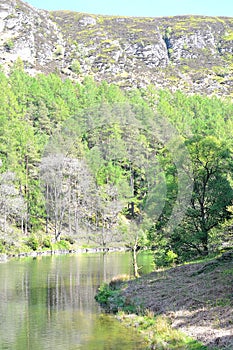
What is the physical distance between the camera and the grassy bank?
60.5ft

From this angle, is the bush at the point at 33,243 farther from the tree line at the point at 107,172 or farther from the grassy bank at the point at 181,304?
the grassy bank at the point at 181,304

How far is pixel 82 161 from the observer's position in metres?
84.4

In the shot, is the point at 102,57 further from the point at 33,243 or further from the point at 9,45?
the point at 33,243

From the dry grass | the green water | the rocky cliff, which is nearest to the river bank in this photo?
the green water

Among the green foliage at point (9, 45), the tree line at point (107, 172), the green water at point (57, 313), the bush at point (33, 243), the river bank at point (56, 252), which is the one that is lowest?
the river bank at point (56, 252)

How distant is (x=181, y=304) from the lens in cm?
2314

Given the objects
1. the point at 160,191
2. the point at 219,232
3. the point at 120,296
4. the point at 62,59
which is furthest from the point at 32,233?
the point at 62,59

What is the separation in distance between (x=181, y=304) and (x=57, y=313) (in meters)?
6.77

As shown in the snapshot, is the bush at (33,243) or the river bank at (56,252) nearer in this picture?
the river bank at (56,252)

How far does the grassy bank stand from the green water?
34.3 inches

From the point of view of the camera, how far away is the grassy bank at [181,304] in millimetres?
18453

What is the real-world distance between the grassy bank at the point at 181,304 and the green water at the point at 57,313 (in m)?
0.87

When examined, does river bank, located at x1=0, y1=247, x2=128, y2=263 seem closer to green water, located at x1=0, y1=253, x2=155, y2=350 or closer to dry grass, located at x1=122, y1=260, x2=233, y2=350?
green water, located at x1=0, y1=253, x2=155, y2=350

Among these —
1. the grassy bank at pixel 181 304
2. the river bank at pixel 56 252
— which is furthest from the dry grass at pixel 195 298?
the river bank at pixel 56 252
